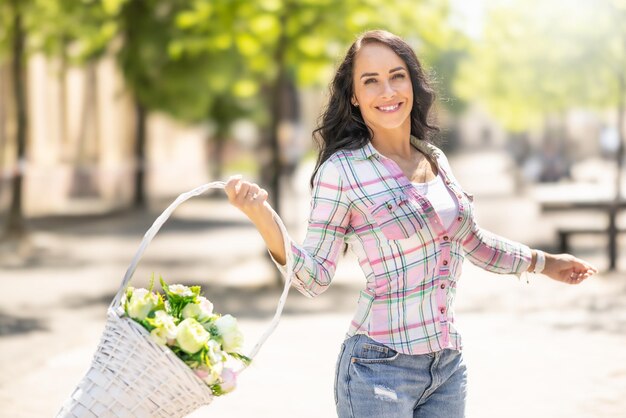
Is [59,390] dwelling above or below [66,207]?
above

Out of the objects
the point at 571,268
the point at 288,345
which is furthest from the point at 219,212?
the point at 571,268

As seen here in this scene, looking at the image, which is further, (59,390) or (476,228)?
(59,390)

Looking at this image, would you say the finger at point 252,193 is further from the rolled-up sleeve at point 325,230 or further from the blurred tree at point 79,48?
the blurred tree at point 79,48

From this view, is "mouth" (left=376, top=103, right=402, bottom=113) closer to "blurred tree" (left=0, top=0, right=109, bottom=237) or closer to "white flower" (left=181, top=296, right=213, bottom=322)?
"white flower" (left=181, top=296, right=213, bottom=322)

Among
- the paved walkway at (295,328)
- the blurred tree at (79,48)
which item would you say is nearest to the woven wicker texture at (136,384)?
the paved walkway at (295,328)

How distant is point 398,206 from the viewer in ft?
10.5

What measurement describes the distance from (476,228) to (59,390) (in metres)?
4.39

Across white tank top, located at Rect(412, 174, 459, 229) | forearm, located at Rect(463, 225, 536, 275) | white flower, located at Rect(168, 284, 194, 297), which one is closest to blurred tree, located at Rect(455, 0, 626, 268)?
forearm, located at Rect(463, 225, 536, 275)

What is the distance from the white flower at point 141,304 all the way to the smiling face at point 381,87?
892 millimetres

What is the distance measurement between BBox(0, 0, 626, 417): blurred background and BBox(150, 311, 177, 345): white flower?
106 centimetres

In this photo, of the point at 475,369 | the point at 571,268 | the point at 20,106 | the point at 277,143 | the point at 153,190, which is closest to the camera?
the point at 571,268

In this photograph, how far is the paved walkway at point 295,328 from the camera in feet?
22.1

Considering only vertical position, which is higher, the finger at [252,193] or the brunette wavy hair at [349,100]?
the brunette wavy hair at [349,100]

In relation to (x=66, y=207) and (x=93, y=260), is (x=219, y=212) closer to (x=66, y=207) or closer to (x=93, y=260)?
(x=66, y=207)
